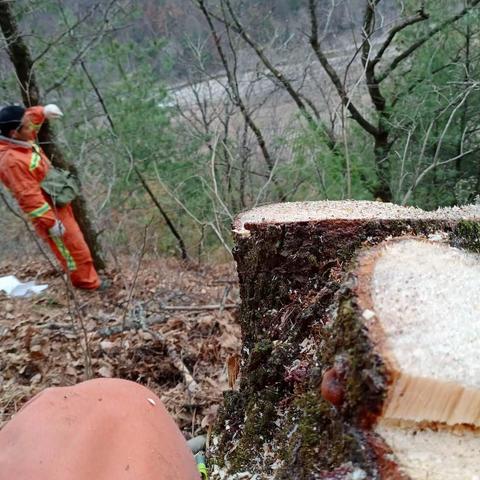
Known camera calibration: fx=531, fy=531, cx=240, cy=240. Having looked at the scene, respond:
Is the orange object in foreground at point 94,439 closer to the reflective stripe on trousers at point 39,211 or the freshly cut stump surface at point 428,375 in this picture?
the freshly cut stump surface at point 428,375

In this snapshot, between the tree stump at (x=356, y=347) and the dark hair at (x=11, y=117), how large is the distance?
306 cm

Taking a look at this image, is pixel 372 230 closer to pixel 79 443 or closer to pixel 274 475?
pixel 274 475

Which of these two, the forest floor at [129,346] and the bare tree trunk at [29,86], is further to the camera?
the bare tree trunk at [29,86]

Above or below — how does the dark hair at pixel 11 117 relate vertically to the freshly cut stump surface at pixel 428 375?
above

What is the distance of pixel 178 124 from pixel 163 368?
672cm

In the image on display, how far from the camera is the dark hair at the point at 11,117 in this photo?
13.8ft

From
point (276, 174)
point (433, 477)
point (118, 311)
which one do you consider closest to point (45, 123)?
point (118, 311)

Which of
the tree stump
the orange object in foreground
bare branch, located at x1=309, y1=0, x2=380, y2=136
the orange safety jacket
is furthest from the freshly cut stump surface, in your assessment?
bare branch, located at x1=309, y1=0, x2=380, y2=136

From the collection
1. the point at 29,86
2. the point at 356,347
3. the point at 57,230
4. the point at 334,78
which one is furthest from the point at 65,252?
the point at 356,347

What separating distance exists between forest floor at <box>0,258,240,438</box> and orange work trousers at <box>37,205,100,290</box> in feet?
0.70

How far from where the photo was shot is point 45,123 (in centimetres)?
475

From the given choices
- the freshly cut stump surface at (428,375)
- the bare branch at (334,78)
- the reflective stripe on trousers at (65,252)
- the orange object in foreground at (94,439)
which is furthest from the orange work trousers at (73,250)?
the freshly cut stump surface at (428,375)

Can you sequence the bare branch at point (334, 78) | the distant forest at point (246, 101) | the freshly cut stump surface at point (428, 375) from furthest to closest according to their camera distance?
the bare branch at point (334, 78), the distant forest at point (246, 101), the freshly cut stump surface at point (428, 375)

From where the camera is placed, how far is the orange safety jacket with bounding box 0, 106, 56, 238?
170 inches
